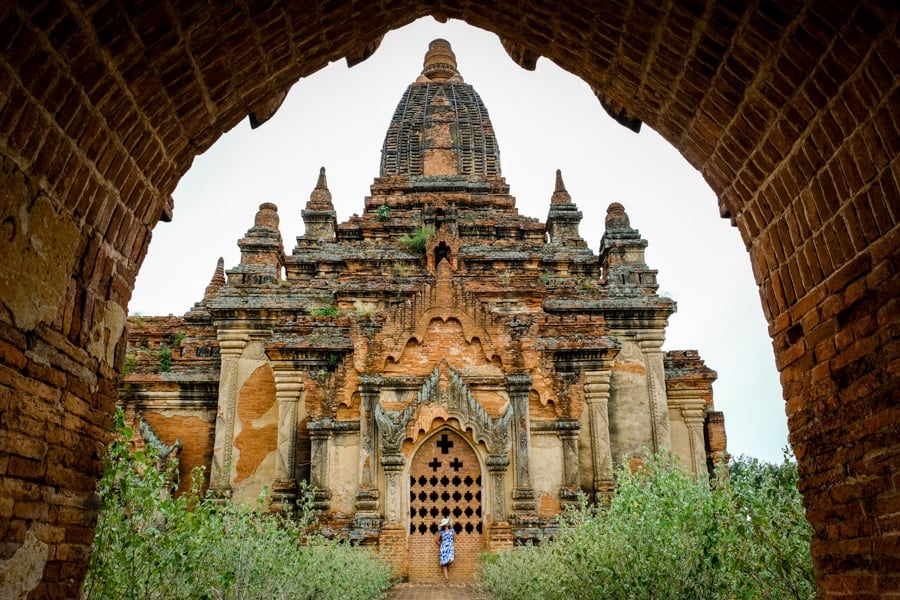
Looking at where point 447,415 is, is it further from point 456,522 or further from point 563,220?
point 563,220

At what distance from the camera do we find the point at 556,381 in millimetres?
14430

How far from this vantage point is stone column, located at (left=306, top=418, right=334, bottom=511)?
13.7 metres

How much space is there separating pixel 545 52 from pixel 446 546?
10.1 m

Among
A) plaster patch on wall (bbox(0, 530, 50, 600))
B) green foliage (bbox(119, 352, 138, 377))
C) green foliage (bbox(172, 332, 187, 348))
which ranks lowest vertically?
plaster patch on wall (bbox(0, 530, 50, 600))

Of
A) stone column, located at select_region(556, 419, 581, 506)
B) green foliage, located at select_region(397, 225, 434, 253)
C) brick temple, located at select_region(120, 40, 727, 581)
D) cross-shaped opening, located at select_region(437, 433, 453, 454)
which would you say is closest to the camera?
brick temple, located at select_region(120, 40, 727, 581)

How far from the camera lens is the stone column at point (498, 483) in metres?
13.4

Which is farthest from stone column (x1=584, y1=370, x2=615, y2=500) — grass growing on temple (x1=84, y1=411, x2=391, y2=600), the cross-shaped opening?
grass growing on temple (x1=84, y1=411, x2=391, y2=600)

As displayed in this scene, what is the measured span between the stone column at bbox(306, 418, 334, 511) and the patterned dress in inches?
85.0

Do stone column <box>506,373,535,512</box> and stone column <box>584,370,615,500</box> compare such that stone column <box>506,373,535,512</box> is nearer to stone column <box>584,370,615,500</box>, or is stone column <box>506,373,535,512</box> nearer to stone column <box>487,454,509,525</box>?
stone column <box>487,454,509,525</box>

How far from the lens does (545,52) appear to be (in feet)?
16.0

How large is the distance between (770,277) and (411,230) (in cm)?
1768

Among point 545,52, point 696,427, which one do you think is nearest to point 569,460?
point 696,427

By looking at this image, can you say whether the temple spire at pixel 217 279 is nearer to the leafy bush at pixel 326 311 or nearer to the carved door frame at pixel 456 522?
the leafy bush at pixel 326 311

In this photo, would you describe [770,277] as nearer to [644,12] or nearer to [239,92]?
[644,12]
